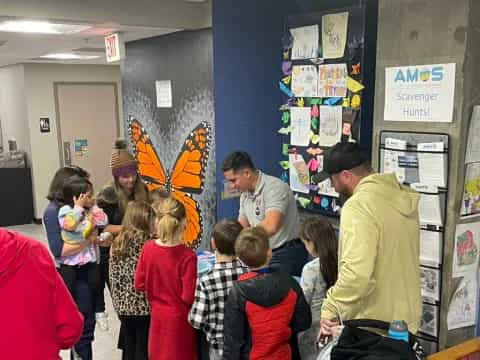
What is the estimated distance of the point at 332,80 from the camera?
3152 mm

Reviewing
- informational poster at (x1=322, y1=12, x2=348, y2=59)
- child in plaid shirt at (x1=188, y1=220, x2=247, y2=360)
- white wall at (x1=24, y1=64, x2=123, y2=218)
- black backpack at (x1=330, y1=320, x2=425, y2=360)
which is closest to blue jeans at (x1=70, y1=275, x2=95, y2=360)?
child in plaid shirt at (x1=188, y1=220, x2=247, y2=360)

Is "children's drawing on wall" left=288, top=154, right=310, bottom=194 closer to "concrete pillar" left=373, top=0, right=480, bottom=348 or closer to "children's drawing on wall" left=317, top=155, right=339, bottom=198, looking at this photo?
"children's drawing on wall" left=317, top=155, right=339, bottom=198

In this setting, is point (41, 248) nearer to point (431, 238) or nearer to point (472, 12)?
point (431, 238)

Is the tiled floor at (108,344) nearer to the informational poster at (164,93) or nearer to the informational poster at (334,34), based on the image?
the informational poster at (164,93)

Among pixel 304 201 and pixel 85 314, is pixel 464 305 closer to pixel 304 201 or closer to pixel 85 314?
pixel 304 201

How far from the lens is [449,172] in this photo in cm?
233

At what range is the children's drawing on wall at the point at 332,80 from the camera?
10.1ft

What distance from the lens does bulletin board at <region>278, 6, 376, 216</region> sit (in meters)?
3.02

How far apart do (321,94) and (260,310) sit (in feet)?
5.36

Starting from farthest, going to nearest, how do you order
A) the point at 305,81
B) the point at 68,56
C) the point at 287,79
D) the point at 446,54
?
1. the point at 68,56
2. the point at 287,79
3. the point at 305,81
4. the point at 446,54

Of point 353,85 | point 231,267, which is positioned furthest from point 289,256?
point 353,85

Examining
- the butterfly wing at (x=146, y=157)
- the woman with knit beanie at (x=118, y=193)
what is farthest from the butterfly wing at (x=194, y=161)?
the woman with knit beanie at (x=118, y=193)

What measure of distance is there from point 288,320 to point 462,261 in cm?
94

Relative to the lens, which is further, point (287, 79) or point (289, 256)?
point (287, 79)
